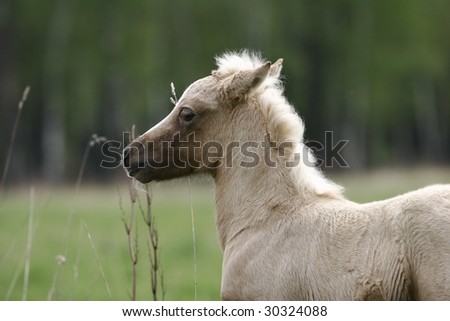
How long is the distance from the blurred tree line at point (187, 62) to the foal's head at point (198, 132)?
1078 inches

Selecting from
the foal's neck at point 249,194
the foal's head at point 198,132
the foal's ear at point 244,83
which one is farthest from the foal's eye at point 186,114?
the foal's neck at point 249,194

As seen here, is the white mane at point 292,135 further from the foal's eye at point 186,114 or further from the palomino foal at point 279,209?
the foal's eye at point 186,114

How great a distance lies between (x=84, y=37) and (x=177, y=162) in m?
31.9

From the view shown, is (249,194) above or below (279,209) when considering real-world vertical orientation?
above

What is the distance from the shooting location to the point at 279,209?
6.84 meters

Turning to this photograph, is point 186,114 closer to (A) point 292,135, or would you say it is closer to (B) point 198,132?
(B) point 198,132

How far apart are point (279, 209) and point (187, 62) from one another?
33.9 metres

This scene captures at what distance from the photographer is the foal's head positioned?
7.23 meters

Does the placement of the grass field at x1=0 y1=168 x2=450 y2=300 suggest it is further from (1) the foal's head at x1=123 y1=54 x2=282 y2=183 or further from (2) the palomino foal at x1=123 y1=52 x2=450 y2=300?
(2) the palomino foal at x1=123 y1=52 x2=450 y2=300

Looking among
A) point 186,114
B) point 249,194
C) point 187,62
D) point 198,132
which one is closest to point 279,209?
point 249,194

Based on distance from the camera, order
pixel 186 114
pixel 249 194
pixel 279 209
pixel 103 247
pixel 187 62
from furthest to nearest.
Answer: pixel 187 62 → pixel 103 247 → pixel 186 114 → pixel 249 194 → pixel 279 209

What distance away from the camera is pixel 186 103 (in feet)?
23.9

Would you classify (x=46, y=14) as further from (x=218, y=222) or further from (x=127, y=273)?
(x=218, y=222)

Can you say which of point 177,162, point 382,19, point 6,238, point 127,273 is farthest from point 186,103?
point 382,19
